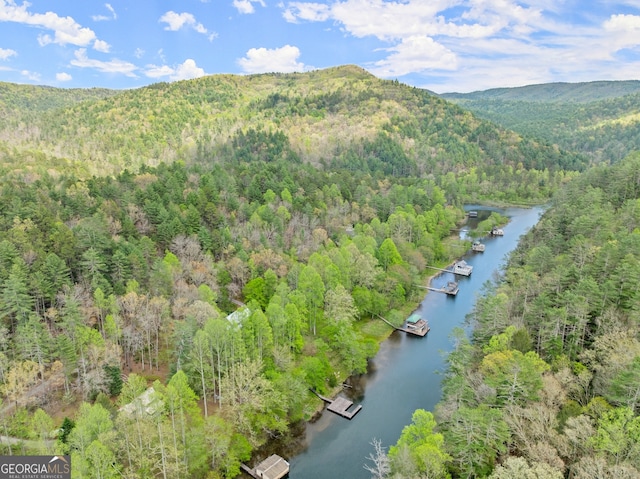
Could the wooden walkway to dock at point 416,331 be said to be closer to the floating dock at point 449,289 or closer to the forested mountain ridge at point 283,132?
the floating dock at point 449,289

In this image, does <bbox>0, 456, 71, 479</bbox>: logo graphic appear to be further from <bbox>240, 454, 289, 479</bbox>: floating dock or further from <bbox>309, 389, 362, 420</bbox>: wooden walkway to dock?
<bbox>309, 389, 362, 420</bbox>: wooden walkway to dock

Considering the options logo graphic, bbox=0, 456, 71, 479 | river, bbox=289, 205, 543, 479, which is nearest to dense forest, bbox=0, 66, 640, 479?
logo graphic, bbox=0, 456, 71, 479

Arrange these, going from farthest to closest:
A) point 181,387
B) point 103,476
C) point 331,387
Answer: point 331,387
point 181,387
point 103,476

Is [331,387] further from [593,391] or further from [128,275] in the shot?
[128,275]

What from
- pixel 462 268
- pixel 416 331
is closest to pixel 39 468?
pixel 416 331

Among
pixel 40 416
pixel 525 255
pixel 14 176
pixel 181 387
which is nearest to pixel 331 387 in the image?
pixel 181 387

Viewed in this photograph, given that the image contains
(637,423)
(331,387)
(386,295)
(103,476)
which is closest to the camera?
(637,423)

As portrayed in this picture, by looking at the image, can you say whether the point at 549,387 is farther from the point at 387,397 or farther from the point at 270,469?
the point at 270,469
